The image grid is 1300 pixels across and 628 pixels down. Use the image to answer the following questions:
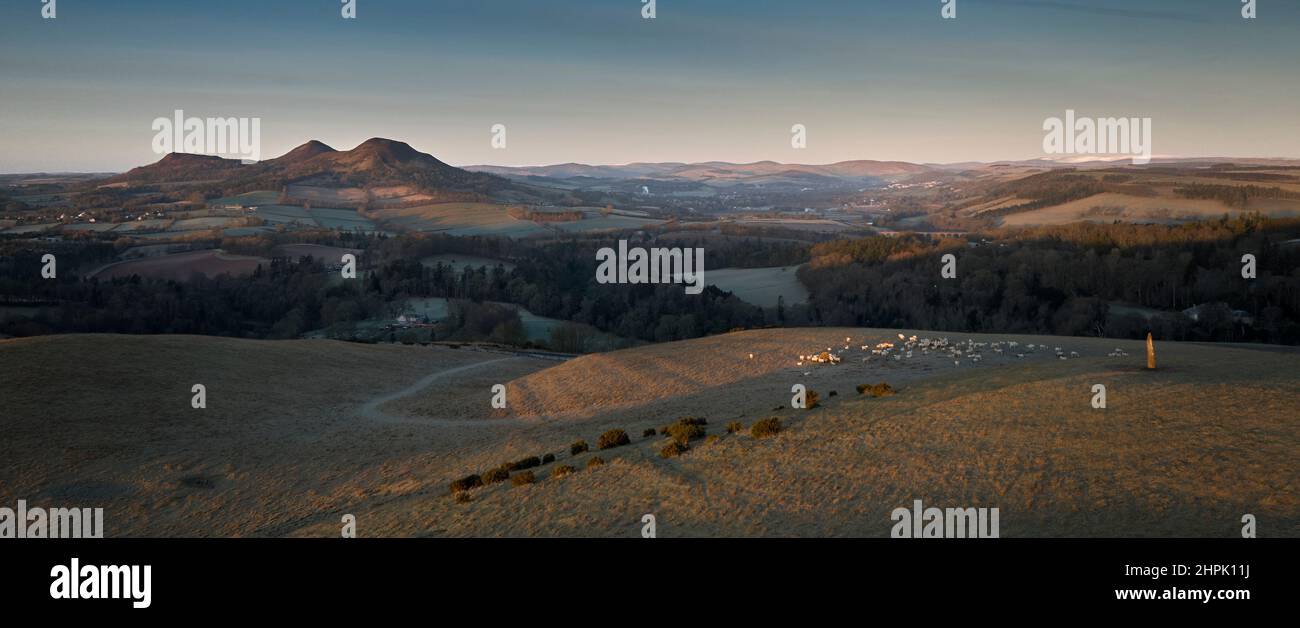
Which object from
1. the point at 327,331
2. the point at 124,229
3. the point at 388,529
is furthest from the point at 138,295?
the point at 388,529

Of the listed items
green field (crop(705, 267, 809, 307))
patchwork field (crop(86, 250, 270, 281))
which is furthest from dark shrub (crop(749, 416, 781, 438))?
patchwork field (crop(86, 250, 270, 281))

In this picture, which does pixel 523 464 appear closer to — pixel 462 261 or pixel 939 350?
pixel 939 350

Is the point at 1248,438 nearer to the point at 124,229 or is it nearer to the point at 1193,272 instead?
the point at 1193,272

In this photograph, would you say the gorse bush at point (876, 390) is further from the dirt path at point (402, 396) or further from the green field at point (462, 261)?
the green field at point (462, 261)

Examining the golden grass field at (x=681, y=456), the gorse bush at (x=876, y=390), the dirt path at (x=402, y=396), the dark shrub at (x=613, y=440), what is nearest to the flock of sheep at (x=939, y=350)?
the golden grass field at (x=681, y=456)

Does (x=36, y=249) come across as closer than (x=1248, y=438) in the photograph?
No

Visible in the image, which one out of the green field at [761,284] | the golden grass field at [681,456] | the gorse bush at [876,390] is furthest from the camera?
the green field at [761,284]
